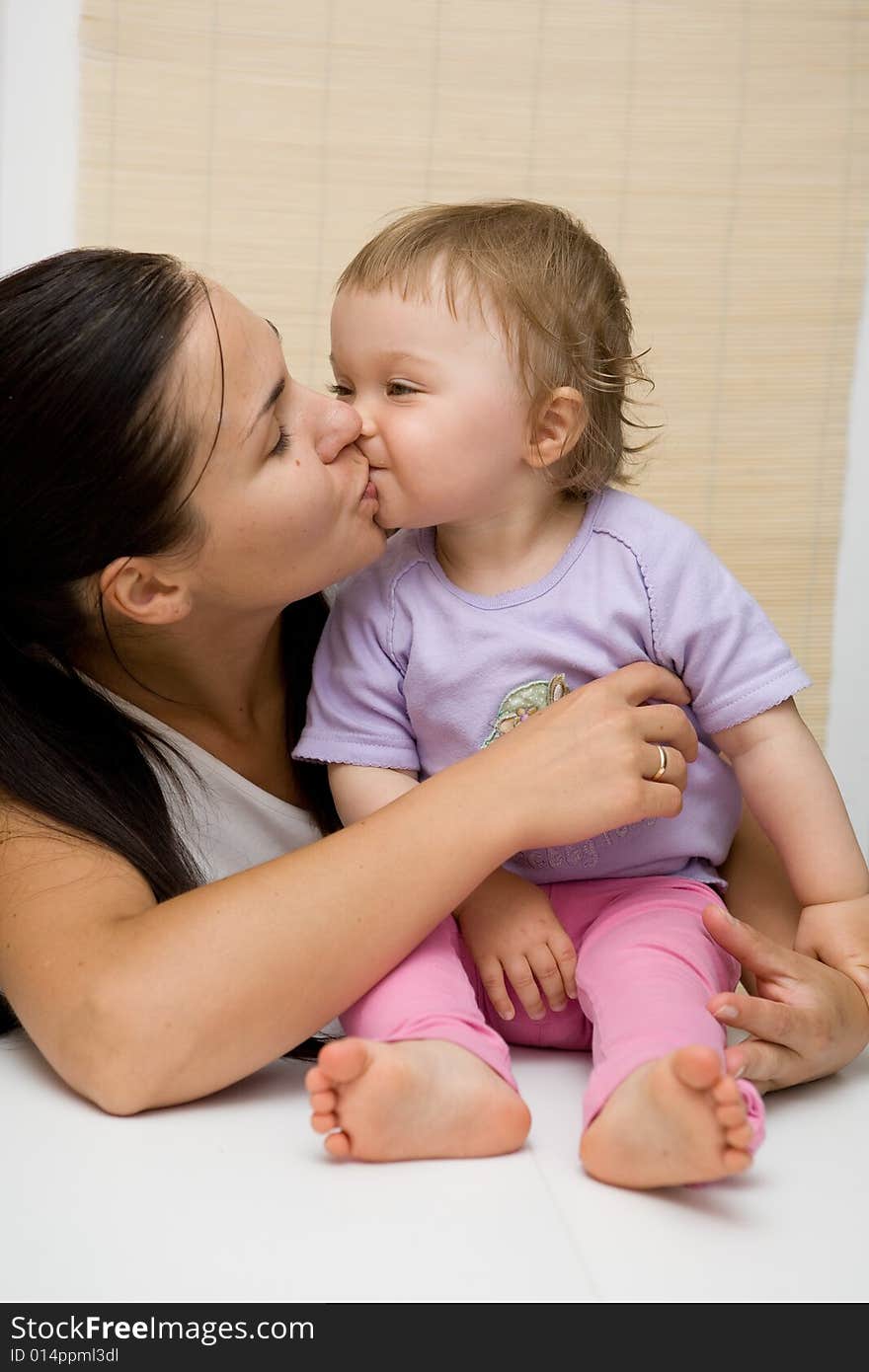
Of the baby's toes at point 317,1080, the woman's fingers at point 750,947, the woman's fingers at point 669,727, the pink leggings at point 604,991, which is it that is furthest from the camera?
the woman's fingers at point 669,727

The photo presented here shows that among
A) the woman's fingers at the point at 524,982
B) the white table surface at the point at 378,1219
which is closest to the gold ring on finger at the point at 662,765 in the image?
the woman's fingers at the point at 524,982

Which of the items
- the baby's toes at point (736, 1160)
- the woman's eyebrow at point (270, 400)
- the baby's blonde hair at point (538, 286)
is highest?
the baby's blonde hair at point (538, 286)

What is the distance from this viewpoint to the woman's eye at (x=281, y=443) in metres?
1.55

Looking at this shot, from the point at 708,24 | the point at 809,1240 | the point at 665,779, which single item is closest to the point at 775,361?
the point at 708,24

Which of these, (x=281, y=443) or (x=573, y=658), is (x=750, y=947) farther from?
(x=281, y=443)

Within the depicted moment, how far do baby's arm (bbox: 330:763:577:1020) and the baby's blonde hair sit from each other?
18.5 inches

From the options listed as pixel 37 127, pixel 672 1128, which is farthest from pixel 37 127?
pixel 672 1128

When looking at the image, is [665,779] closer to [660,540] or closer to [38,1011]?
[660,540]

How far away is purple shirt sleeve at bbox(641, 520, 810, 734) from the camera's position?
1.56 meters

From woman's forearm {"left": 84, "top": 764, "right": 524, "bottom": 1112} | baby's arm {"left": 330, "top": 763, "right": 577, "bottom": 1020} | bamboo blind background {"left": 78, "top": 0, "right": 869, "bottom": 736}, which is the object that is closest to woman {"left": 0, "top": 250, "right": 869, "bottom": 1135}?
woman's forearm {"left": 84, "top": 764, "right": 524, "bottom": 1112}

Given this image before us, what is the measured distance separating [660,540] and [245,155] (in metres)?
1.81

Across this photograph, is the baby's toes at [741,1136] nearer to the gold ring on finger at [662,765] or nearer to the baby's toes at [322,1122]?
the baby's toes at [322,1122]

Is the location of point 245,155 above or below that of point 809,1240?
above

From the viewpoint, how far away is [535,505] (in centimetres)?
166
